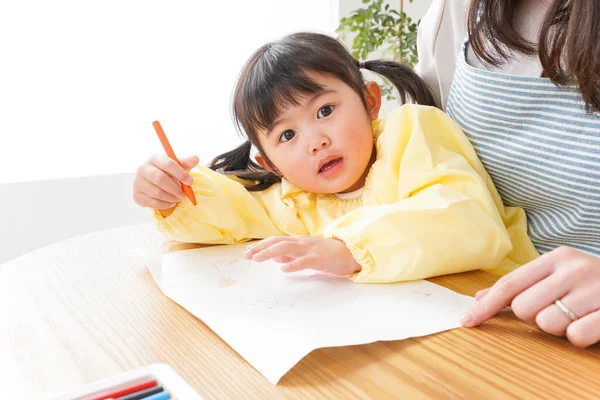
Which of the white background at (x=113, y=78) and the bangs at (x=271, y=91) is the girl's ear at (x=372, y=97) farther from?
the white background at (x=113, y=78)

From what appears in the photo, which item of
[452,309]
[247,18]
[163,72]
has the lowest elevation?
[452,309]

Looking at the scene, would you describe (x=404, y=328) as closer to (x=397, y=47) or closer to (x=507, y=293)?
(x=507, y=293)

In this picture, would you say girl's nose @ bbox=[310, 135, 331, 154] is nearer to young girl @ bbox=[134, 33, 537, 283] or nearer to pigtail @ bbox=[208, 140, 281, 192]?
young girl @ bbox=[134, 33, 537, 283]

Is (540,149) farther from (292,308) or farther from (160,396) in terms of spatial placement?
(160,396)

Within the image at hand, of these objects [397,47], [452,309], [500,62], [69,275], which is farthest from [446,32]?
[397,47]

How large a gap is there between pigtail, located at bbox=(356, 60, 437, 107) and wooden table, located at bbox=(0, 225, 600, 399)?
45cm

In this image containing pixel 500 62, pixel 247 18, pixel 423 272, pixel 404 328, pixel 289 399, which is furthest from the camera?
pixel 247 18

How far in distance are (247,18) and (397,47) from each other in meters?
0.57

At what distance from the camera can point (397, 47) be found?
6.37ft

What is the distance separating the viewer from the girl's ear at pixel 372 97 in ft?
3.35

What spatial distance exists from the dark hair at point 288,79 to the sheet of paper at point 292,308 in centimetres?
29

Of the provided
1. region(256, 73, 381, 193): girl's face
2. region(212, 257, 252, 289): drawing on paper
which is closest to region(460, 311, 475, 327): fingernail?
region(212, 257, 252, 289): drawing on paper

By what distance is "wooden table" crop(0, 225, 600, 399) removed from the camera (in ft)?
1.52

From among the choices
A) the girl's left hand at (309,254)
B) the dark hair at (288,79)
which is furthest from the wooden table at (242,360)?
the dark hair at (288,79)
